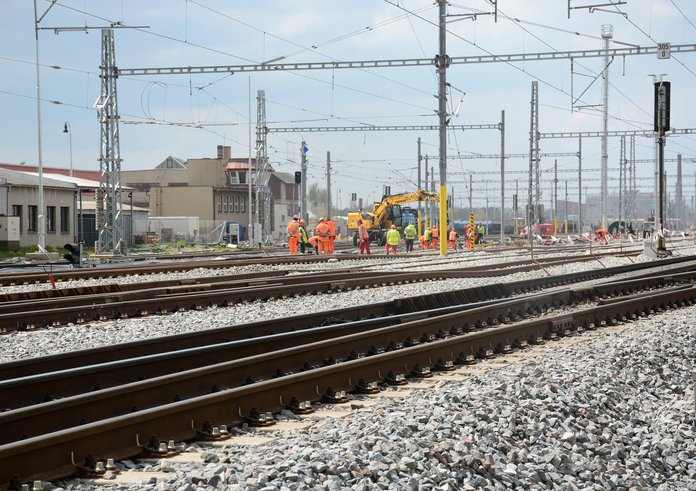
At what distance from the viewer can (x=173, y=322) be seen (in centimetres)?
1501

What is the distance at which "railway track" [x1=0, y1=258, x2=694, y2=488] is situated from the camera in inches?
260

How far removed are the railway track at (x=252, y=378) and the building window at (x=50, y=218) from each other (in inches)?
1533

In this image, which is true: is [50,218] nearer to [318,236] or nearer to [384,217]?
[318,236]

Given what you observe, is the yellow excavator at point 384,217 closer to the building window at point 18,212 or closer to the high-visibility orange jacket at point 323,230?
the building window at point 18,212

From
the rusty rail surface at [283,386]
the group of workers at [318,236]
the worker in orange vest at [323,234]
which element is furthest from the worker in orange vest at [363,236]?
the rusty rail surface at [283,386]

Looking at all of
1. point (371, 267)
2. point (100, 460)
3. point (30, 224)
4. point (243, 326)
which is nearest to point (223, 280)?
point (371, 267)

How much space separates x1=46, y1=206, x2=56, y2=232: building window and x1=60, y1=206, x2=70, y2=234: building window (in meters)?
0.72

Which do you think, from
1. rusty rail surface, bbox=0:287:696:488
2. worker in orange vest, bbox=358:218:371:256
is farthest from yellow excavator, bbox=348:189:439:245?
rusty rail surface, bbox=0:287:696:488

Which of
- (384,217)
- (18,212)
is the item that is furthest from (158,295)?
(384,217)

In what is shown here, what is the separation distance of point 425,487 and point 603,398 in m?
3.49

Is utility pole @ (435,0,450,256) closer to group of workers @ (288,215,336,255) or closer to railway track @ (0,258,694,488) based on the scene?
group of workers @ (288,215,336,255)

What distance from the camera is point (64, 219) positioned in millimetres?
53438

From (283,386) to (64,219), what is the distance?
4735cm

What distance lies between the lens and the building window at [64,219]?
174ft
